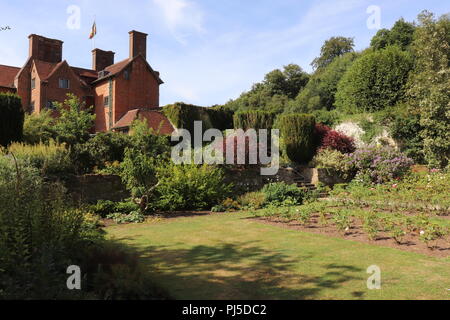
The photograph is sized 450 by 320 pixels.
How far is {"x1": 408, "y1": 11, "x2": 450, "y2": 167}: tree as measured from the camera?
57.6 ft

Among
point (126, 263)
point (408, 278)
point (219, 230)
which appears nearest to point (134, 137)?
point (219, 230)

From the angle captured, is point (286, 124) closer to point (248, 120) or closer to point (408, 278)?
point (248, 120)

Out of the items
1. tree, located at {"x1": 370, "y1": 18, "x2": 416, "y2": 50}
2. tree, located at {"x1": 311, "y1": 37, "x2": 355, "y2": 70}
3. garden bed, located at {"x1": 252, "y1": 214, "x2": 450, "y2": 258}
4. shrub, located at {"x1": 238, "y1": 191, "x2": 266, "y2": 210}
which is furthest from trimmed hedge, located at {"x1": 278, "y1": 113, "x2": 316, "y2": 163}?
tree, located at {"x1": 311, "y1": 37, "x2": 355, "y2": 70}

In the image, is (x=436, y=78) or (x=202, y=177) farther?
(x=436, y=78)

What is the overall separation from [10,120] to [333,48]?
1840 inches

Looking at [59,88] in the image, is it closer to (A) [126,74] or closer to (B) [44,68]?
(B) [44,68]

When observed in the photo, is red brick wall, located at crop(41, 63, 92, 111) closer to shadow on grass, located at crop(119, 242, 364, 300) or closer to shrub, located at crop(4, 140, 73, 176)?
shrub, located at crop(4, 140, 73, 176)

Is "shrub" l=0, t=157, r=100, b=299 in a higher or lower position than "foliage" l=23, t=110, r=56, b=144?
lower

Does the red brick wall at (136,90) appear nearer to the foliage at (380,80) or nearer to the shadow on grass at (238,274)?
the foliage at (380,80)

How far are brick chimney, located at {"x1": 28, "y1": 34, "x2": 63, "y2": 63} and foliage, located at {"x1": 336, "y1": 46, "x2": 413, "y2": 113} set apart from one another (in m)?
29.3

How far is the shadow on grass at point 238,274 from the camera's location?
13.8ft

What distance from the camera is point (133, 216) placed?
10102 millimetres

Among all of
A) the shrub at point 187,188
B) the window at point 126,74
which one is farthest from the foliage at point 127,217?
the window at point 126,74
